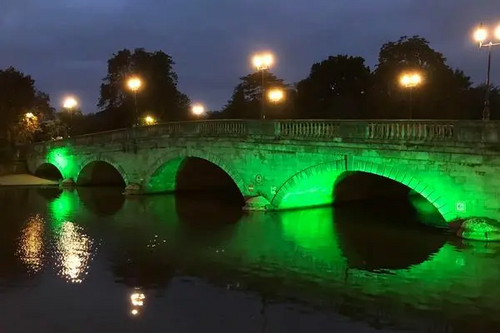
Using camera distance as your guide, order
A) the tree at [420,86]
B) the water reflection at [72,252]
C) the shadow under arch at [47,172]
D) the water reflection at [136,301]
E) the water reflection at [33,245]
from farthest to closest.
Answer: the shadow under arch at [47,172], the tree at [420,86], the water reflection at [33,245], the water reflection at [72,252], the water reflection at [136,301]

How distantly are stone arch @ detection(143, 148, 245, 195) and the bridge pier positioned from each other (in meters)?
1.07

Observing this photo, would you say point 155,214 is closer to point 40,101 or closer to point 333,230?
point 333,230


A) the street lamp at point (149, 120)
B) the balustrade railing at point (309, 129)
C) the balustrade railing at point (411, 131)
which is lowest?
the balustrade railing at point (411, 131)

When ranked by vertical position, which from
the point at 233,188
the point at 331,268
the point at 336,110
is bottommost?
the point at 331,268

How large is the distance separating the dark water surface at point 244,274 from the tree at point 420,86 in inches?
800

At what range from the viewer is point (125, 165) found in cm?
3406

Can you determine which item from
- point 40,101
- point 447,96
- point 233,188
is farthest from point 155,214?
point 40,101

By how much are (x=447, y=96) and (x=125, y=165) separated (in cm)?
2731

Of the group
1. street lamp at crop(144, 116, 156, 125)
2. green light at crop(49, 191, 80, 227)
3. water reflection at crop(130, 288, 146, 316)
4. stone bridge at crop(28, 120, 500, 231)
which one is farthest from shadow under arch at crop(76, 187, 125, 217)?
street lamp at crop(144, 116, 156, 125)

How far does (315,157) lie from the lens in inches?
880

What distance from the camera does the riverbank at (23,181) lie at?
4134 centimetres

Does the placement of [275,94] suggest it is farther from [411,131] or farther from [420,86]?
[411,131]

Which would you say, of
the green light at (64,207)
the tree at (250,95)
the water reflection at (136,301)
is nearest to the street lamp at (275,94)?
the tree at (250,95)

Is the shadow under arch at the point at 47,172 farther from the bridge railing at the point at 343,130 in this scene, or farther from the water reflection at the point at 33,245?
the water reflection at the point at 33,245
